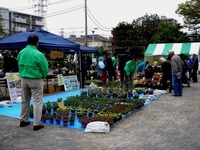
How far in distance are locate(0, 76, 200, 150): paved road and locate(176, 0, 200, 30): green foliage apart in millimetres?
24306

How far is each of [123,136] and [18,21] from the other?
64577 mm

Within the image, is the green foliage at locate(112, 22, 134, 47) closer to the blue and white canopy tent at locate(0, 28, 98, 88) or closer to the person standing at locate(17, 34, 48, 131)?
the blue and white canopy tent at locate(0, 28, 98, 88)

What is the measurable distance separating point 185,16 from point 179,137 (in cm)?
2738

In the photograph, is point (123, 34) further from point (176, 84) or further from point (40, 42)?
point (40, 42)

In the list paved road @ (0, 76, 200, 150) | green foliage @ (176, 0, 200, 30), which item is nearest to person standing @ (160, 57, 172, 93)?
paved road @ (0, 76, 200, 150)

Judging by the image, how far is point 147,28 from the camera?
43.3 meters

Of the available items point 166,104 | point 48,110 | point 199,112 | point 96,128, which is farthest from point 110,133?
point 166,104

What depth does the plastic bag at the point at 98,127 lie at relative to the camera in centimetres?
512

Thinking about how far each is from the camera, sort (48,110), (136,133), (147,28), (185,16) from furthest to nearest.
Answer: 1. (147,28)
2. (185,16)
3. (48,110)
4. (136,133)

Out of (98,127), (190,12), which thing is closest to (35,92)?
(98,127)

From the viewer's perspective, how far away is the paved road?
431 cm

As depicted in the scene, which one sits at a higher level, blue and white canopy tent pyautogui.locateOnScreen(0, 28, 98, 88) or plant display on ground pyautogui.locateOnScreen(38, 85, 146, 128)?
blue and white canopy tent pyautogui.locateOnScreen(0, 28, 98, 88)

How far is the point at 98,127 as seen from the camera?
5.15 metres

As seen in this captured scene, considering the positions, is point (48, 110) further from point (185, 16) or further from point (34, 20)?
point (34, 20)
